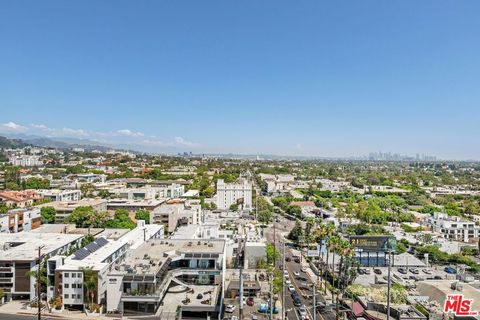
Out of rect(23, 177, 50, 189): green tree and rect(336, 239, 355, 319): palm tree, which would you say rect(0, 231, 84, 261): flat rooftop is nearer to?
rect(336, 239, 355, 319): palm tree

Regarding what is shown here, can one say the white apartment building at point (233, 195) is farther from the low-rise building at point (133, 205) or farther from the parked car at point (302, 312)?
the parked car at point (302, 312)

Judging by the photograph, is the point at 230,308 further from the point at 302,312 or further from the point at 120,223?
the point at 120,223

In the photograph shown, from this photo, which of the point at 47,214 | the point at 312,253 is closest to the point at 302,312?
the point at 312,253

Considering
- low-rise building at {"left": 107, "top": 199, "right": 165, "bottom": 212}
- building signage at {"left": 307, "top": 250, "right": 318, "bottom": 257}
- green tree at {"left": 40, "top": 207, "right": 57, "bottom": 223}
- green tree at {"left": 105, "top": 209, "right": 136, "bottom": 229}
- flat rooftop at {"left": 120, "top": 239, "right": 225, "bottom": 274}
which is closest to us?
flat rooftop at {"left": 120, "top": 239, "right": 225, "bottom": 274}

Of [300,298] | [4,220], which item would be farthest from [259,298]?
[4,220]


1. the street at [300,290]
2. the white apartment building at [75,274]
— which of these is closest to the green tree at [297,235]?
the street at [300,290]

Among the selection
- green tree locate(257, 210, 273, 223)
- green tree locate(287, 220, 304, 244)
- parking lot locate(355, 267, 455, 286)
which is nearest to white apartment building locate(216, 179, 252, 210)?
green tree locate(257, 210, 273, 223)
